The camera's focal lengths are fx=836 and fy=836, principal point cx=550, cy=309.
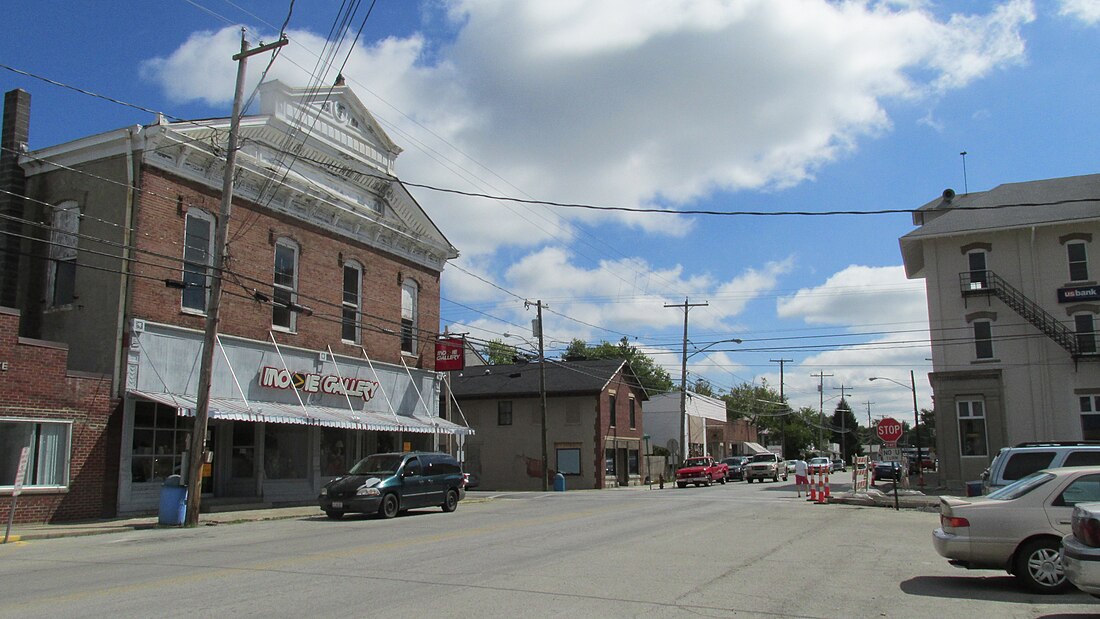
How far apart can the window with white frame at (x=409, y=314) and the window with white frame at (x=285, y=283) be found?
5.93 meters

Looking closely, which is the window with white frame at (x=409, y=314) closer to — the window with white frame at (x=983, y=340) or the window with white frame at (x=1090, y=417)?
the window with white frame at (x=983, y=340)

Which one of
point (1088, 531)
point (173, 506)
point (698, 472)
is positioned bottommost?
point (698, 472)

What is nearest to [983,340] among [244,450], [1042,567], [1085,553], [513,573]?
[1042,567]

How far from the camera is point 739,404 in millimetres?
92000

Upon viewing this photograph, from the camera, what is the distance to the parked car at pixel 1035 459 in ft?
50.5

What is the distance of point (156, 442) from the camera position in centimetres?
2214

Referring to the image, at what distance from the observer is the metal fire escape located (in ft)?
114

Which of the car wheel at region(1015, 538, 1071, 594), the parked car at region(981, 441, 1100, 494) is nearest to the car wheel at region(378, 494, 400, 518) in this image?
the parked car at region(981, 441, 1100, 494)

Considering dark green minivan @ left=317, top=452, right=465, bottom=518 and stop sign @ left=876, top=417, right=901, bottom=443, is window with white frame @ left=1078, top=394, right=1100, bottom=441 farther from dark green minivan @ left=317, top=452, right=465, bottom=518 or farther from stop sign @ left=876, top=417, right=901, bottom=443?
dark green minivan @ left=317, top=452, right=465, bottom=518

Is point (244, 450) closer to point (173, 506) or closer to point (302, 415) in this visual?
point (302, 415)

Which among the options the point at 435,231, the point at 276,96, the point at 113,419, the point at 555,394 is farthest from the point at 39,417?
the point at 555,394

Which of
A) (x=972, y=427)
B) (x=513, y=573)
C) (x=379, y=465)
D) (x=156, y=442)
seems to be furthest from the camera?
(x=972, y=427)

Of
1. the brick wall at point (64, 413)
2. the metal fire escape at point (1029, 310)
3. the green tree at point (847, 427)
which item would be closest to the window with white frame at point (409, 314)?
the brick wall at point (64, 413)

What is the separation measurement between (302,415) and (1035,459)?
1868cm
